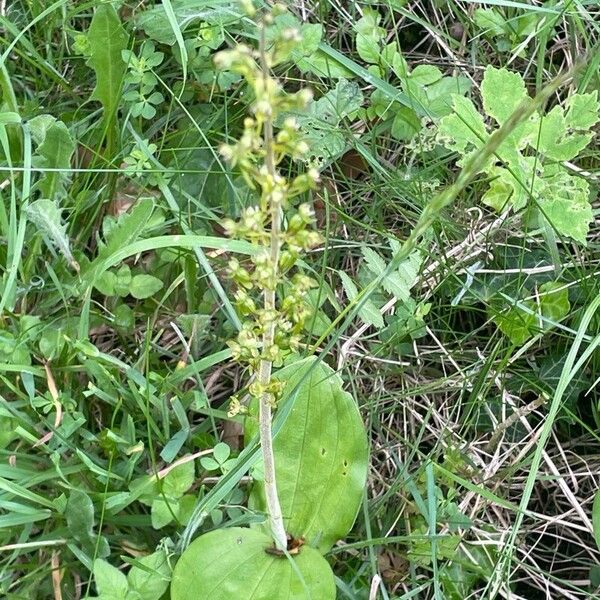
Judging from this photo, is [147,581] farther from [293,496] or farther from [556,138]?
[556,138]

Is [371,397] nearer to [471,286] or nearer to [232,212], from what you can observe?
[471,286]

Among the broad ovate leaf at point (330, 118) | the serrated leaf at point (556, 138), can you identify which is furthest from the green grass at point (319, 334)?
the serrated leaf at point (556, 138)

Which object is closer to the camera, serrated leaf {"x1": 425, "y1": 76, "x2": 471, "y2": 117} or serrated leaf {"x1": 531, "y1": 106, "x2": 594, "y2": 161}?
serrated leaf {"x1": 531, "y1": 106, "x2": 594, "y2": 161}

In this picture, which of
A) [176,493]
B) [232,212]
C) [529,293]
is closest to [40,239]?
[232,212]

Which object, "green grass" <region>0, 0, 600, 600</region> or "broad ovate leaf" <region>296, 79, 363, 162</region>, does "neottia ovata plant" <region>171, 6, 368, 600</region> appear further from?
"broad ovate leaf" <region>296, 79, 363, 162</region>

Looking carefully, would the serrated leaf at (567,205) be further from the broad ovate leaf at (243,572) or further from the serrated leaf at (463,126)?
the broad ovate leaf at (243,572)

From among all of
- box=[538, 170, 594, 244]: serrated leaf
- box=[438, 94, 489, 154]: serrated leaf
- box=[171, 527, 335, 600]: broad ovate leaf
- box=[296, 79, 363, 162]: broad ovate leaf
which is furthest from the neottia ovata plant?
box=[538, 170, 594, 244]: serrated leaf

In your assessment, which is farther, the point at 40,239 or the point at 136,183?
the point at 136,183
